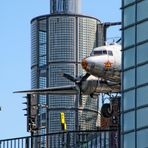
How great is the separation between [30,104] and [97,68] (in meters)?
21.8

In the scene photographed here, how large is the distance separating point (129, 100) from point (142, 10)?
3984mm

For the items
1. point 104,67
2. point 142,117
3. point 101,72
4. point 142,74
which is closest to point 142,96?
point 142,117

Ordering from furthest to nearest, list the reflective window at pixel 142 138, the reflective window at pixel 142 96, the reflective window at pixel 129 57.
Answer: the reflective window at pixel 129 57 → the reflective window at pixel 142 96 → the reflective window at pixel 142 138

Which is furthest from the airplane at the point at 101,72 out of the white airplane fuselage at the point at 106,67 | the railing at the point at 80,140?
the railing at the point at 80,140

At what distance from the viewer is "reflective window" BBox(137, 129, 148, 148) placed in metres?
40.5

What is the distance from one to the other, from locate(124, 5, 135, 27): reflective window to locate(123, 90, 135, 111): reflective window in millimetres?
3142

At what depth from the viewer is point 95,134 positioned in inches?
2012

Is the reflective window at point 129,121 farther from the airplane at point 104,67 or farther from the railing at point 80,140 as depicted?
the airplane at point 104,67

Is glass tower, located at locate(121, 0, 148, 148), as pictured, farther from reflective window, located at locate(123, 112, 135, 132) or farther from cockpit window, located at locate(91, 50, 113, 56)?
cockpit window, located at locate(91, 50, 113, 56)

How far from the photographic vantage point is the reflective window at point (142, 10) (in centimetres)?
4184

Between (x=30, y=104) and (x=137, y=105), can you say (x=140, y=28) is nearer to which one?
(x=137, y=105)

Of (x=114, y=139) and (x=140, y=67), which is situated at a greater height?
(x=140, y=67)

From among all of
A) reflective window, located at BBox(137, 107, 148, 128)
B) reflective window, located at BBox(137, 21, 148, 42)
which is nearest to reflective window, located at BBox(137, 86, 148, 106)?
reflective window, located at BBox(137, 107, 148, 128)

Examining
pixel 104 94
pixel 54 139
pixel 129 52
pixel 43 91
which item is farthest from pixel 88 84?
pixel 129 52
